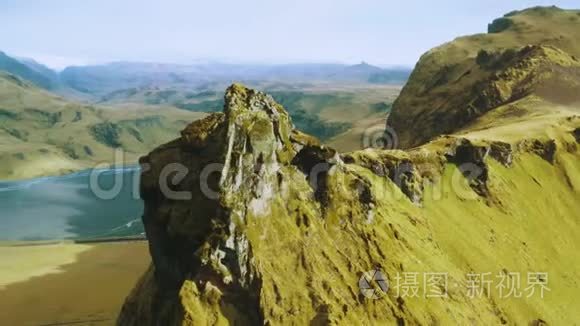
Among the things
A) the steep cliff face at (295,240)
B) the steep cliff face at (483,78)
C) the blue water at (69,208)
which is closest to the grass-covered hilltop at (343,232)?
the steep cliff face at (295,240)

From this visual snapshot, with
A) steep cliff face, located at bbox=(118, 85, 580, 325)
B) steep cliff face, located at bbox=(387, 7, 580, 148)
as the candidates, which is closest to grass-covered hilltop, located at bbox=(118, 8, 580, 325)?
steep cliff face, located at bbox=(118, 85, 580, 325)

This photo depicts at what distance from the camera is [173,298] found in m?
33.8

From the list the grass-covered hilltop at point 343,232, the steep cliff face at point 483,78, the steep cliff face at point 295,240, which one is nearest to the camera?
the steep cliff face at point 295,240

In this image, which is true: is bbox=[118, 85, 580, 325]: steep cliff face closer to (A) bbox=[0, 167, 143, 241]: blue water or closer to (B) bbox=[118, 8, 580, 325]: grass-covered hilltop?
(B) bbox=[118, 8, 580, 325]: grass-covered hilltop

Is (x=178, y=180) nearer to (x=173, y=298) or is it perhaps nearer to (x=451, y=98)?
(x=173, y=298)

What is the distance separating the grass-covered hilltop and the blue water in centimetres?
6840

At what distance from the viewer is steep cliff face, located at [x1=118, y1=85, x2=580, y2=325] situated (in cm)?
3212

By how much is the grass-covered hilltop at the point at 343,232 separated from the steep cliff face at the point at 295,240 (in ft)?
0.31

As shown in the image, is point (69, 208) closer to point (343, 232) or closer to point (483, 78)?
point (483, 78)

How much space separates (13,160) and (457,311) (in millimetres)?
191378

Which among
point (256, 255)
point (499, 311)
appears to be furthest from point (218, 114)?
point (499, 311)

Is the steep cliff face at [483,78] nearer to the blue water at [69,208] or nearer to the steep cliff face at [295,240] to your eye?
the steep cliff face at [295,240]

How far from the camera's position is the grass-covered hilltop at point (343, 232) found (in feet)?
106

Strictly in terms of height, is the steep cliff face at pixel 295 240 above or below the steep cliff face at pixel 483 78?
below
